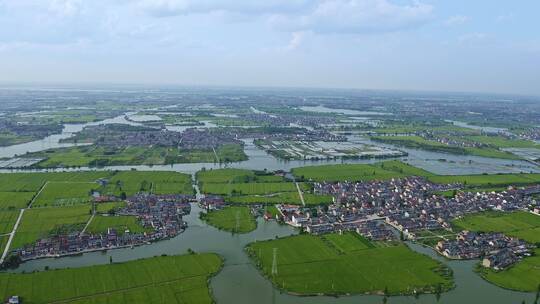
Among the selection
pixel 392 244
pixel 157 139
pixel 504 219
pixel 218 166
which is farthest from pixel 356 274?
pixel 157 139

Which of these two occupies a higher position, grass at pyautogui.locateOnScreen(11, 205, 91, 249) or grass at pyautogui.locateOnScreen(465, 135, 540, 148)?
grass at pyautogui.locateOnScreen(11, 205, 91, 249)

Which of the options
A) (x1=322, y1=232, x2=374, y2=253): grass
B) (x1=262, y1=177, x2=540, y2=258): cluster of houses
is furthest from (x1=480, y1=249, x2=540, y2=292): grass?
(x1=322, y1=232, x2=374, y2=253): grass

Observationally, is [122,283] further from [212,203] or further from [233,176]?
[233,176]

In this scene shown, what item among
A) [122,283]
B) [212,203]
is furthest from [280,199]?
[122,283]

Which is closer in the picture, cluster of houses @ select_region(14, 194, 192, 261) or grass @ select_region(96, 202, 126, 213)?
cluster of houses @ select_region(14, 194, 192, 261)

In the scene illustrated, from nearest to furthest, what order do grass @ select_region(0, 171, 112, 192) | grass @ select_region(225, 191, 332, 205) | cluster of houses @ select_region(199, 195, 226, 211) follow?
1. cluster of houses @ select_region(199, 195, 226, 211)
2. grass @ select_region(225, 191, 332, 205)
3. grass @ select_region(0, 171, 112, 192)

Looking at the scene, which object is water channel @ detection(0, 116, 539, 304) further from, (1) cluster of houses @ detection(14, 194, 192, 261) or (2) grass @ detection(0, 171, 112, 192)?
(2) grass @ detection(0, 171, 112, 192)

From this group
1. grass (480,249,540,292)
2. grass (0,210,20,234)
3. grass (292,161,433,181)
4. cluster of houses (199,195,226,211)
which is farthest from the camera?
grass (292,161,433,181)

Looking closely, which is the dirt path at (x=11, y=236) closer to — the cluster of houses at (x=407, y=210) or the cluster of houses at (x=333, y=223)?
the cluster of houses at (x=333, y=223)
